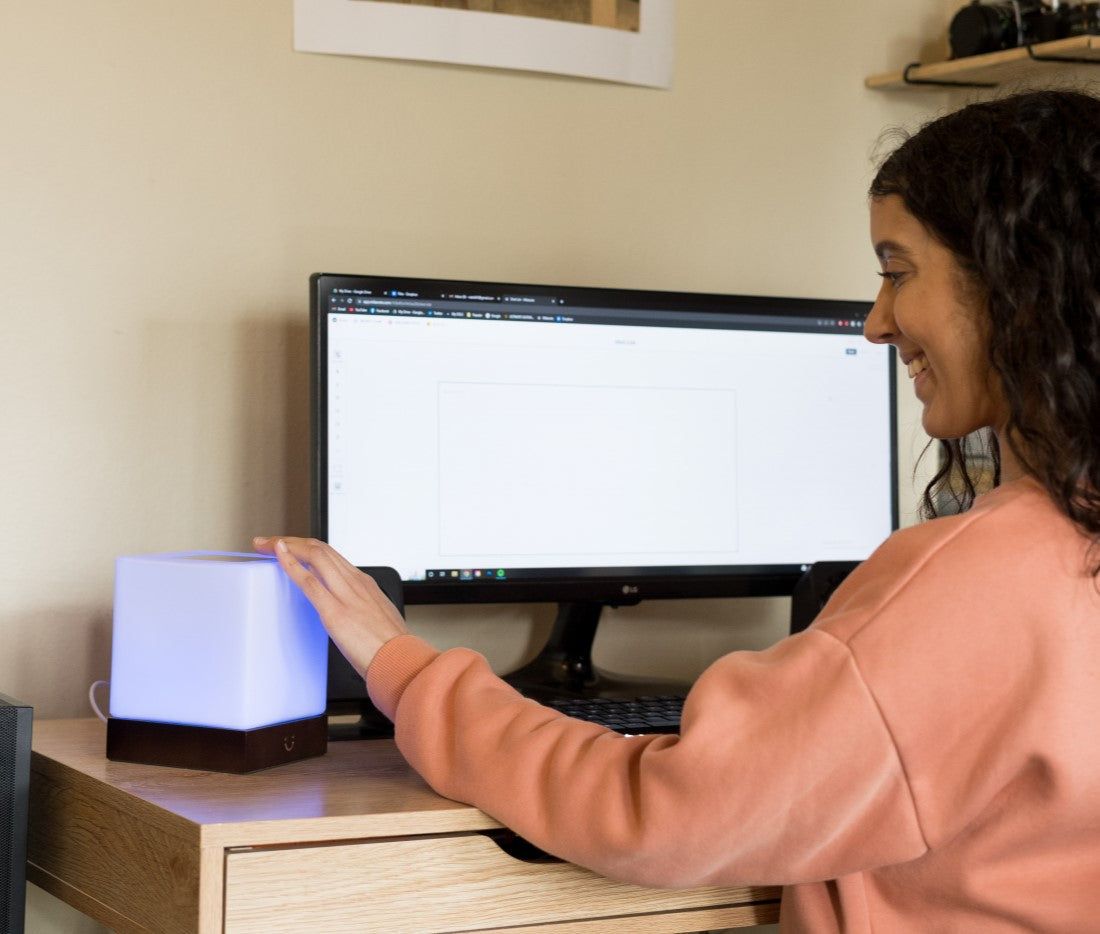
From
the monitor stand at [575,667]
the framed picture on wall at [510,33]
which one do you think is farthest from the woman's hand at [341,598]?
the framed picture on wall at [510,33]

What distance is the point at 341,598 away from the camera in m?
1.07

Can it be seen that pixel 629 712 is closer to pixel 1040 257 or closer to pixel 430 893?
pixel 430 893

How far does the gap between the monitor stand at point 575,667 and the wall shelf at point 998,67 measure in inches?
30.4

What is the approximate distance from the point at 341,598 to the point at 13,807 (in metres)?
0.29

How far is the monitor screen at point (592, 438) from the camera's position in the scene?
136 cm

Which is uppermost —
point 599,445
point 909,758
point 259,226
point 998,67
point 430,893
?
point 998,67

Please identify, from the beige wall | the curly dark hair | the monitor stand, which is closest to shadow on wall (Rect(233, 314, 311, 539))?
the beige wall

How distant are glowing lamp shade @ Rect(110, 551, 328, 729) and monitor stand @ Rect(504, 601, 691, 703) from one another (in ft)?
1.37

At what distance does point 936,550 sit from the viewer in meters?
0.87

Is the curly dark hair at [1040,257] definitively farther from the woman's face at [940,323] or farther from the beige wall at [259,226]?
the beige wall at [259,226]

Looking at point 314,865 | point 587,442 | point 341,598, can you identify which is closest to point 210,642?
point 341,598

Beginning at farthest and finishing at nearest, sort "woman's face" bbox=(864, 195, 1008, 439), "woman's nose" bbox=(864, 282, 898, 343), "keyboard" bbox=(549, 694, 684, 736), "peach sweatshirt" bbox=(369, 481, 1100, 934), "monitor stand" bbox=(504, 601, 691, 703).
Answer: "monitor stand" bbox=(504, 601, 691, 703) < "keyboard" bbox=(549, 694, 684, 736) < "woman's nose" bbox=(864, 282, 898, 343) < "woman's face" bbox=(864, 195, 1008, 439) < "peach sweatshirt" bbox=(369, 481, 1100, 934)

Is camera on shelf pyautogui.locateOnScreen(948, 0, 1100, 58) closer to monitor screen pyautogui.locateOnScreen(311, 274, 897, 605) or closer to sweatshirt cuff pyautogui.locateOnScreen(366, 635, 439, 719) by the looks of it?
monitor screen pyautogui.locateOnScreen(311, 274, 897, 605)

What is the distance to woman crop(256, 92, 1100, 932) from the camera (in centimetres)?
84
